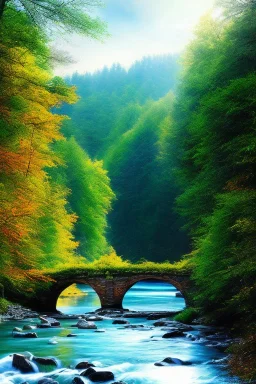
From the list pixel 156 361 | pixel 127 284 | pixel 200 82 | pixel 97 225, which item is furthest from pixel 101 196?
pixel 156 361

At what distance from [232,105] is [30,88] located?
5401 millimetres

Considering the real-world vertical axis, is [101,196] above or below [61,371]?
above

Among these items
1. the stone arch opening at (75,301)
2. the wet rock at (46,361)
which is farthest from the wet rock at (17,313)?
→ the wet rock at (46,361)

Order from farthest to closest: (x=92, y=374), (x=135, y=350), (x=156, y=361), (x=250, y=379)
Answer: (x=135, y=350) < (x=156, y=361) < (x=92, y=374) < (x=250, y=379)

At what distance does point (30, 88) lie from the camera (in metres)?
14.2

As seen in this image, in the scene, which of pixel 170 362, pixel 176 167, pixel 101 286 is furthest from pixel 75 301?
pixel 170 362

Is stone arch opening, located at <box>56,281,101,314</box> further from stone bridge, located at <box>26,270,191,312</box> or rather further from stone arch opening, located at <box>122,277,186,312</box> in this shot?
stone arch opening, located at <box>122,277,186,312</box>

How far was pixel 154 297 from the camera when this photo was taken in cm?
3616

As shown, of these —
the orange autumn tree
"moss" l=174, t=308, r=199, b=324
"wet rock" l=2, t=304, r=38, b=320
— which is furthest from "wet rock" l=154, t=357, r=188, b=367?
"wet rock" l=2, t=304, r=38, b=320

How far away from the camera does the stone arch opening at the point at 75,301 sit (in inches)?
1069

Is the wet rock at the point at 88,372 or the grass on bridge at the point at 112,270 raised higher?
the grass on bridge at the point at 112,270

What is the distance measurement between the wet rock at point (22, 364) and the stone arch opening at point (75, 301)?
15344 mm

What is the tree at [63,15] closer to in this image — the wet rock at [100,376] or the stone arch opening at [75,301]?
the wet rock at [100,376]

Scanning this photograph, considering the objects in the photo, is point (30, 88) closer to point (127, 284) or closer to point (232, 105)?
point (232, 105)
